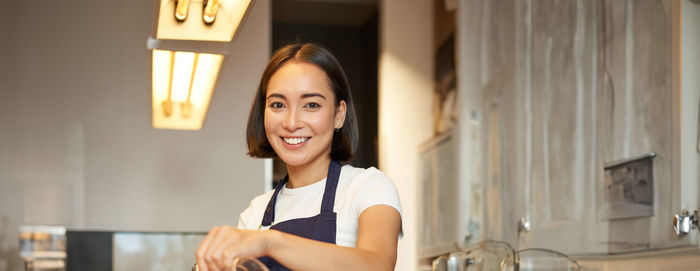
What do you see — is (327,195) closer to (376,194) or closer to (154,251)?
(376,194)

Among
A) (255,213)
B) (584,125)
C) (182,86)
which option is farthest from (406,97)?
(255,213)

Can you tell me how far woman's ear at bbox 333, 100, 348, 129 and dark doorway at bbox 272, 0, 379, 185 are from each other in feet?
13.6

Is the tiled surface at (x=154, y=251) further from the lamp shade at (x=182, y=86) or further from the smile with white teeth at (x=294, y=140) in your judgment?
the smile with white teeth at (x=294, y=140)

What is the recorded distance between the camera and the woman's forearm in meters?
0.90

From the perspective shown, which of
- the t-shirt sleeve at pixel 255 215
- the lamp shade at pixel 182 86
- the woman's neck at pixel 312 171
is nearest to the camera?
the woman's neck at pixel 312 171

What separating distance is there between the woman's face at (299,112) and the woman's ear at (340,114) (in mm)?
45

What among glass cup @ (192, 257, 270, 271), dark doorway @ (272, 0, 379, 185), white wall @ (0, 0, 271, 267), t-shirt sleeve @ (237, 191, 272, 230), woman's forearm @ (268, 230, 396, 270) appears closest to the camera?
glass cup @ (192, 257, 270, 271)

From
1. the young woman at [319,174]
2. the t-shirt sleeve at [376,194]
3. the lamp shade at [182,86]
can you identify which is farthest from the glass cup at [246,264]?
the lamp shade at [182,86]

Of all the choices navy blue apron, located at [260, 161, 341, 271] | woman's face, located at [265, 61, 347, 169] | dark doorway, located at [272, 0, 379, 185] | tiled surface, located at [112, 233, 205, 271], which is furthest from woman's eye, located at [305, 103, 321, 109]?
dark doorway, located at [272, 0, 379, 185]

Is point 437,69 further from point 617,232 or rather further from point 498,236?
point 617,232

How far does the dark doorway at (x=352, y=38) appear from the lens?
5.61 metres

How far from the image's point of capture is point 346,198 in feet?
4.01

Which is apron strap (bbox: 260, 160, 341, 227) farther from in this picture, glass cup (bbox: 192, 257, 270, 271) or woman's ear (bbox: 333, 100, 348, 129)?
glass cup (bbox: 192, 257, 270, 271)

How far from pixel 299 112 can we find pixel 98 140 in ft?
8.04
